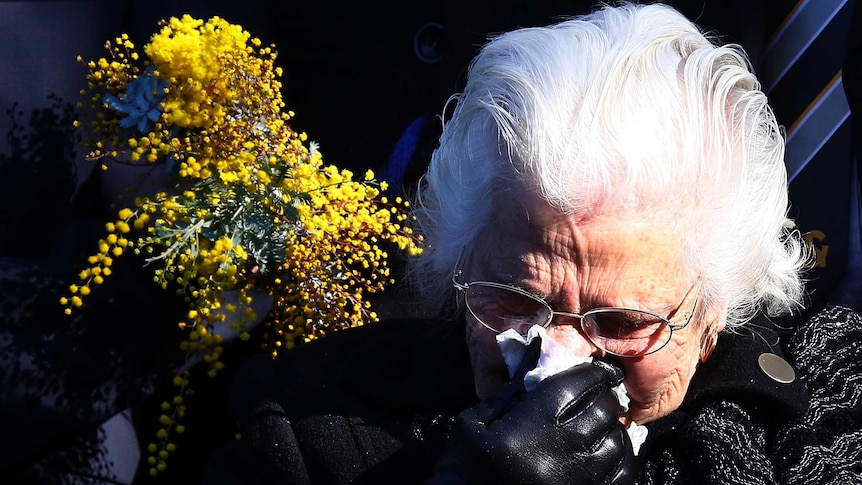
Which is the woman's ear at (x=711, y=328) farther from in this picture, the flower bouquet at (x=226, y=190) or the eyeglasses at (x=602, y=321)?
the flower bouquet at (x=226, y=190)

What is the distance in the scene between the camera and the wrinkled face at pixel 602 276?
167 centimetres

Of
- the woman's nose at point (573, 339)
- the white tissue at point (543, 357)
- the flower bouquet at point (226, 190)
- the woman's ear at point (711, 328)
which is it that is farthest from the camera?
the flower bouquet at point (226, 190)

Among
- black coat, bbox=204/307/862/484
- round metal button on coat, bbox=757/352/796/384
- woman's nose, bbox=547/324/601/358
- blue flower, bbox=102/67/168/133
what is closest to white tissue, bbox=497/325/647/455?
woman's nose, bbox=547/324/601/358

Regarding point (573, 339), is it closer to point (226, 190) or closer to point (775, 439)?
point (775, 439)

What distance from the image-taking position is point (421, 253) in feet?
7.23

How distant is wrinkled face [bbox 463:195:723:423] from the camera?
5.47 ft

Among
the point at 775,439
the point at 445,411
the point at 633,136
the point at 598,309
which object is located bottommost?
the point at 445,411

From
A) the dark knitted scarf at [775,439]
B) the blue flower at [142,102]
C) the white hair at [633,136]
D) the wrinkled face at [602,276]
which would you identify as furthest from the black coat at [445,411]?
the blue flower at [142,102]

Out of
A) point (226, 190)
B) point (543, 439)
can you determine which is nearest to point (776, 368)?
point (543, 439)

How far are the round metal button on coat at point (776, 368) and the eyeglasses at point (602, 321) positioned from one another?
301 millimetres

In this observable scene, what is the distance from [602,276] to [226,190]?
86cm

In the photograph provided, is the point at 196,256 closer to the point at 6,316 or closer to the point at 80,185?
the point at 6,316

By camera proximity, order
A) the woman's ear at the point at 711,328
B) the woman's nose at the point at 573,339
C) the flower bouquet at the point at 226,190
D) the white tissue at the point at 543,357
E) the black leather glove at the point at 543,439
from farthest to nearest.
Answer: the flower bouquet at the point at 226,190 < the woman's ear at the point at 711,328 < the woman's nose at the point at 573,339 < the white tissue at the point at 543,357 < the black leather glove at the point at 543,439

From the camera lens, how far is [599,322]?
174cm
